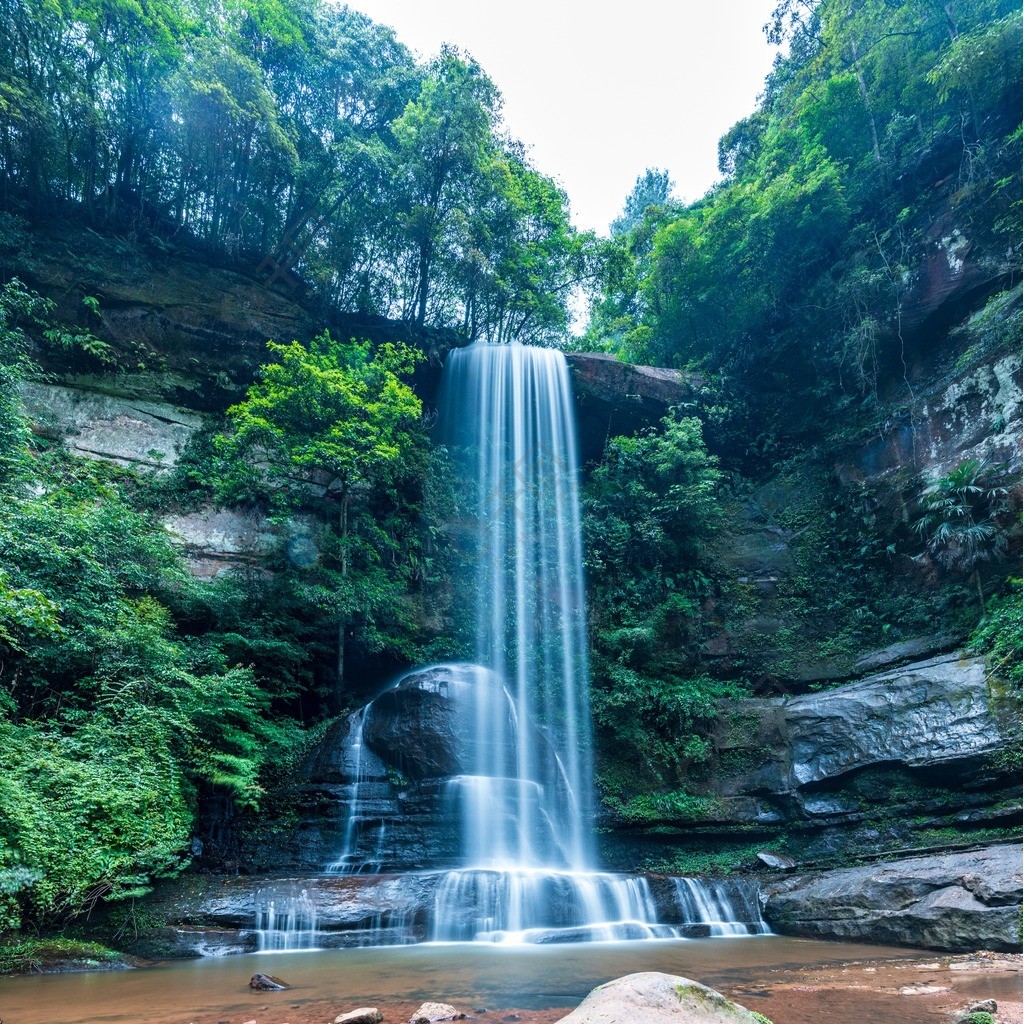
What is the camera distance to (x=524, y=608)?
46.0 feet

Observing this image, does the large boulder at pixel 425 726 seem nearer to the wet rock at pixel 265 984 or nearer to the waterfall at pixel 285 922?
the waterfall at pixel 285 922

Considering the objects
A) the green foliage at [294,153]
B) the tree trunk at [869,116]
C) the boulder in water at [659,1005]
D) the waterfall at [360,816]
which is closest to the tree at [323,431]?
the waterfall at [360,816]

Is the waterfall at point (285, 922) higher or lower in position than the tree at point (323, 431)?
lower

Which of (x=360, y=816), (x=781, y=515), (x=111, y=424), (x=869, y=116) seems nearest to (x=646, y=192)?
(x=869, y=116)

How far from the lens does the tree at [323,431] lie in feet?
38.9

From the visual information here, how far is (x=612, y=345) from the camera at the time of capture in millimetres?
25953

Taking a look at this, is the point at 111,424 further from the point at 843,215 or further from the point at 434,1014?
the point at 843,215

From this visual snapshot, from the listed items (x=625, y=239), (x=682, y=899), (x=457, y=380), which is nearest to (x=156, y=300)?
(x=457, y=380)

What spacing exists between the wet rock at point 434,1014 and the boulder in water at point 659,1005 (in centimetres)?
140

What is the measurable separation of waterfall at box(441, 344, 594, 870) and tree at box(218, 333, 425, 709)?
10.4 ft

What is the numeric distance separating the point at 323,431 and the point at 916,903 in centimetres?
1154

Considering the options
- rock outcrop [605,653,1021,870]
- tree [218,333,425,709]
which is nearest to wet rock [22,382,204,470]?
tree [218,333,425,709]

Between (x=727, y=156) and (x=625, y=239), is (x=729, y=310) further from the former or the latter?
(x=727, y=156)

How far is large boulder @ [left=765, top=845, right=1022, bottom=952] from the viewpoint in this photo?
5.99 metres
